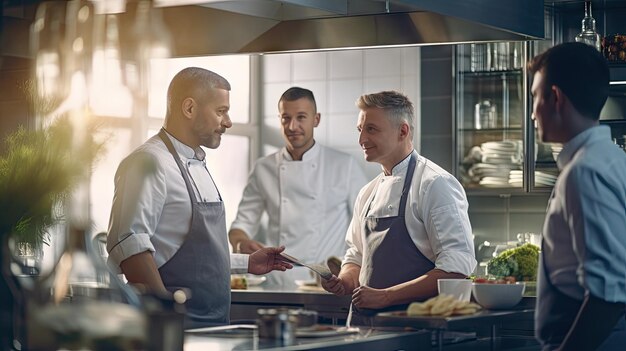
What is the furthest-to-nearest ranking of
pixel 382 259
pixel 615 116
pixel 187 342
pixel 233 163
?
pixel 233 163, pixel 615 116, pixel 382 259, pixel 187 342

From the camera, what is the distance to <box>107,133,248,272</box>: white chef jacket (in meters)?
3.20

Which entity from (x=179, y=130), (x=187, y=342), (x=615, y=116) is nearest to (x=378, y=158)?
(x=179, y=130)

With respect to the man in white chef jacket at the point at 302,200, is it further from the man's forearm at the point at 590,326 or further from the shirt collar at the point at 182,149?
the man's forearm at the point at 590,326

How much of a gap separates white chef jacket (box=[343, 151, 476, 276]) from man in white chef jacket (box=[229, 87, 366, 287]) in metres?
2.03

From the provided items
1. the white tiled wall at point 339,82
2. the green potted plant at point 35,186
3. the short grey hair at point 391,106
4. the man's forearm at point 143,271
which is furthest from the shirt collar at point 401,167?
the white tiled wall at point 339,82

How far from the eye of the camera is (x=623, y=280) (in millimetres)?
2455

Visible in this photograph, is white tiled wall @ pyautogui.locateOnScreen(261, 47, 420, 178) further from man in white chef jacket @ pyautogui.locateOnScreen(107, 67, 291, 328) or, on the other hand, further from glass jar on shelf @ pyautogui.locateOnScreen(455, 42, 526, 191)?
man in white chef jacket @ pyautogui.locateOnScreen(107, 67, 291, 328)

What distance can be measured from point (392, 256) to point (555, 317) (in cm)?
98

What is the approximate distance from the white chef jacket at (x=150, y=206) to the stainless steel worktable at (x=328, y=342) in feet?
1.66

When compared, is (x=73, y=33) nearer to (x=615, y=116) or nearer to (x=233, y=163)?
(x=615, y=116)

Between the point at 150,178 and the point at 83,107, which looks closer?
the point at 83,107

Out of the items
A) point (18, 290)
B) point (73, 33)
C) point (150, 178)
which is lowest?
point (18, 290)

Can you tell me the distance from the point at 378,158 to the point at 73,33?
1388 millimetres

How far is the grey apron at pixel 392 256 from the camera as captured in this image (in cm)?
341
